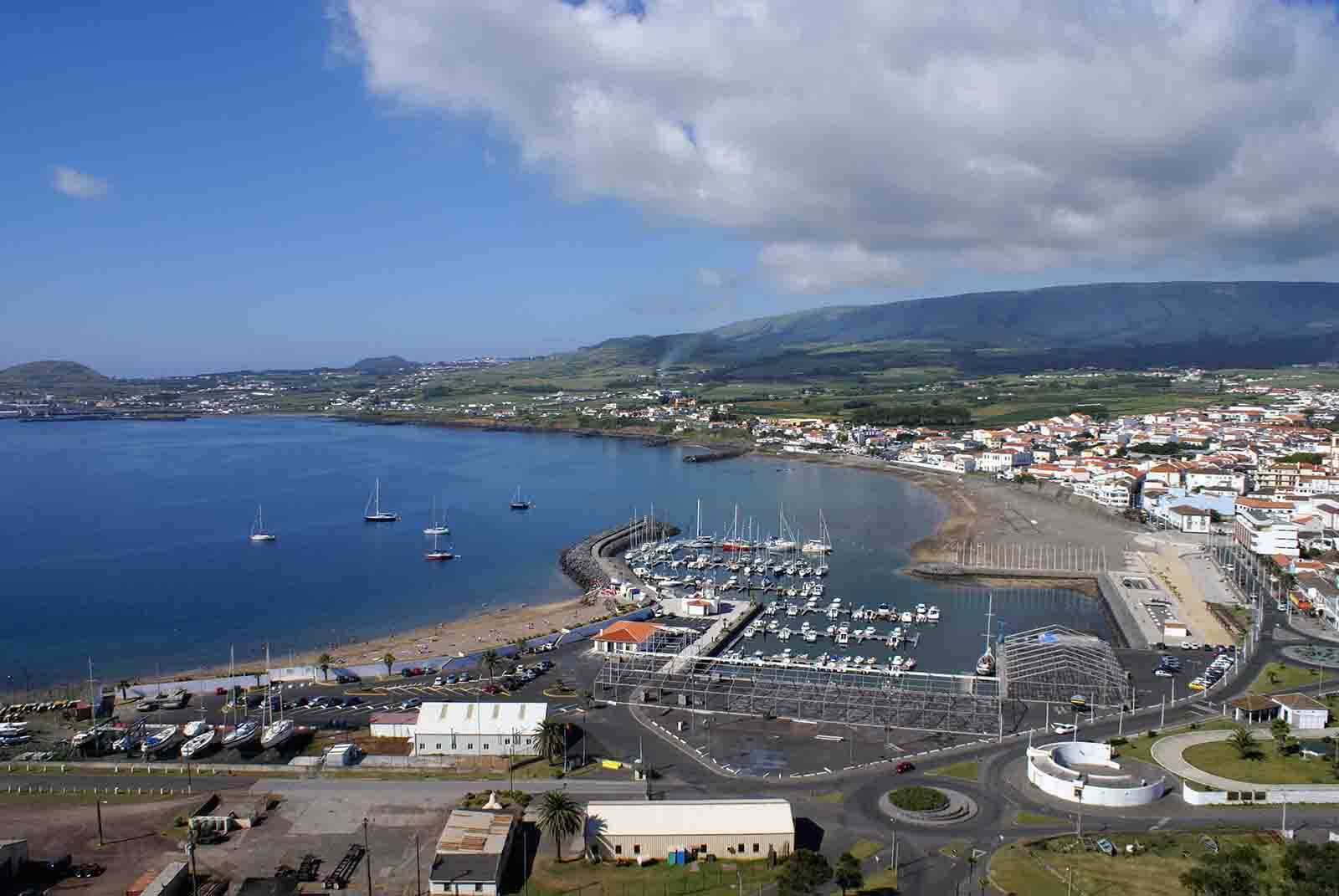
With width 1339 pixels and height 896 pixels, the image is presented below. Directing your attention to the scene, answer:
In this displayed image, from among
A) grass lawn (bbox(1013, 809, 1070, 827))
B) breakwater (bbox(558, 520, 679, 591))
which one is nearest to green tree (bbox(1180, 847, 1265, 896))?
grass lawn (bbox(1013, 809, 1070, 827))

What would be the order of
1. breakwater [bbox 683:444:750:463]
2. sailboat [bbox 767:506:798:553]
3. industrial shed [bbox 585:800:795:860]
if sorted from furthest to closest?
breakwater [bbox 683:444:750:463]
sailboat [bbox 767:506:798:553]
industrial shed [bbox 585:800:795:860]

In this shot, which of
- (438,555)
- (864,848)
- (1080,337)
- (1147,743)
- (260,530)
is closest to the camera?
(864,848)

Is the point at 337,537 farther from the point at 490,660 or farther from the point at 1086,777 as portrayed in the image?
the point at 1086,777

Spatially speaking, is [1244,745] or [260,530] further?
[260,530]

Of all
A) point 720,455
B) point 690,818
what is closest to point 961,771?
point 690,818

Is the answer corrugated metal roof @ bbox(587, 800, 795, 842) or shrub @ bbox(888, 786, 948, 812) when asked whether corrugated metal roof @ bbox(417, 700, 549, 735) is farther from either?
shrub @ bbox(888, 786, 948, 812)

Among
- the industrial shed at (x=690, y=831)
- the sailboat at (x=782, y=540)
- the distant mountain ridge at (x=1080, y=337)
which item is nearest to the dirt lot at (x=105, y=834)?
the industrial shed at (x=690, y=831)

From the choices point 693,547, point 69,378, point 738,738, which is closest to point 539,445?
point 693,547

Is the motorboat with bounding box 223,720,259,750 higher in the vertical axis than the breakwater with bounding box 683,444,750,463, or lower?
lower
